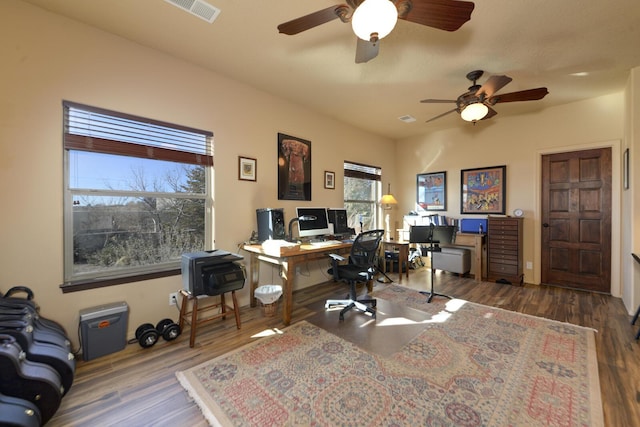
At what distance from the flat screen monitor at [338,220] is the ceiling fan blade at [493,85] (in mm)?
2284

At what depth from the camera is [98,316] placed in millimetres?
2088

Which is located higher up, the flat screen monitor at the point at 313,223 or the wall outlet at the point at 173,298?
the flat screen monitor at the point at 313,223

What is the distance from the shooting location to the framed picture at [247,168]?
10.4ft

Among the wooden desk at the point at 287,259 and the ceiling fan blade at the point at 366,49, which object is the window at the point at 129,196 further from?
the ceiling fan blade at the point at 366,49

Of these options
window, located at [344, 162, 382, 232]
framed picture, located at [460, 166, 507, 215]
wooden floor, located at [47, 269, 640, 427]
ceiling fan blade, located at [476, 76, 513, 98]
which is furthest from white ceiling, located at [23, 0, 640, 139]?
wooden floor, located at [47, 269, 640, 427]

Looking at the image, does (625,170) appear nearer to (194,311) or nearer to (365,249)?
(365,249)

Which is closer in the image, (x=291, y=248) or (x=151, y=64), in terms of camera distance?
(x=151, y=64)

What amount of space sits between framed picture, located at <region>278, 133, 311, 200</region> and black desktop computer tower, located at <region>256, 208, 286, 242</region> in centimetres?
52

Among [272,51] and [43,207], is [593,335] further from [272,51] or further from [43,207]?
[43,207]

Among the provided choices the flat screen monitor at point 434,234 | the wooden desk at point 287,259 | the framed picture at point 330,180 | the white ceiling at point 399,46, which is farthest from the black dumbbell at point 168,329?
the flat screen monitor at point 434,234

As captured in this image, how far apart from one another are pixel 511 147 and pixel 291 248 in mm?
4203

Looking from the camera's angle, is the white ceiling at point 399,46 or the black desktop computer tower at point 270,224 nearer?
the white ceiling at point 399,46

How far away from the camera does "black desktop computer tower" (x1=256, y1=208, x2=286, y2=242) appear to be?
305 centimetres

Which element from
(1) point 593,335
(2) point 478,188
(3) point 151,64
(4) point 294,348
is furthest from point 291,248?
(2) point 478,188
